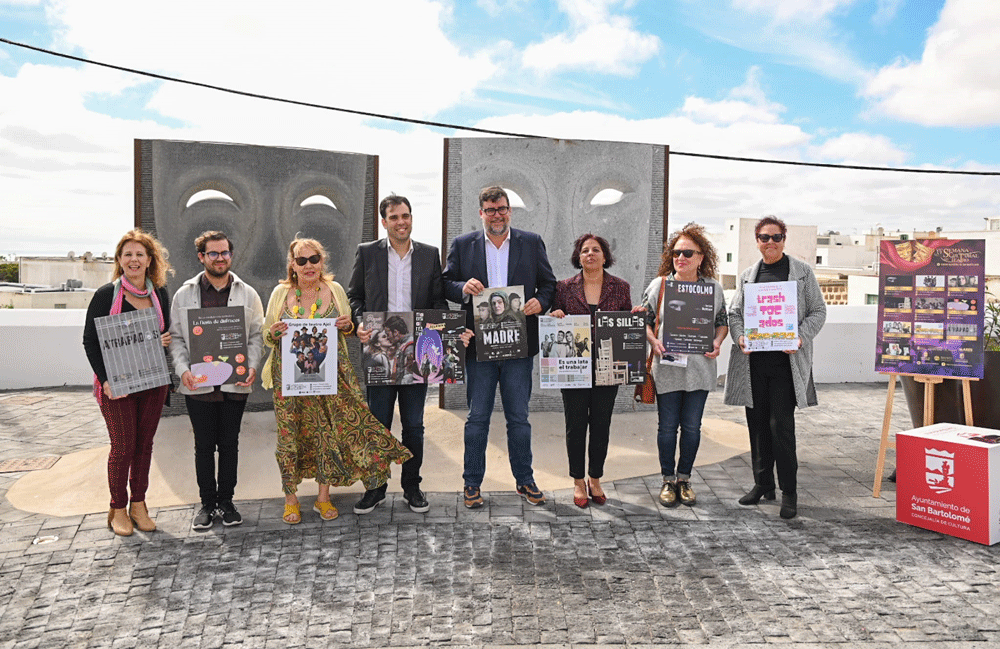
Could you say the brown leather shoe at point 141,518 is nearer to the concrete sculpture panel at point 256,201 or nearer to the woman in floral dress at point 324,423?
the woman in floral dress at point 324,423

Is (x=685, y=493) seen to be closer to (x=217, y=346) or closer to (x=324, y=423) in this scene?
(x=324, y=423)

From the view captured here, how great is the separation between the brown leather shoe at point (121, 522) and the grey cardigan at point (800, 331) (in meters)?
3.88

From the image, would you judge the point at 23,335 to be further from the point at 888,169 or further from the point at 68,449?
the point at 888,169

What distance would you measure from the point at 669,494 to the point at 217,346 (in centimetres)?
305

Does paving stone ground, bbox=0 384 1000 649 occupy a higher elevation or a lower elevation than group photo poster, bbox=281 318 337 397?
lower

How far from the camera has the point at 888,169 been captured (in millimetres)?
13914

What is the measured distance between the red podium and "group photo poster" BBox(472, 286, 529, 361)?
8.43ft

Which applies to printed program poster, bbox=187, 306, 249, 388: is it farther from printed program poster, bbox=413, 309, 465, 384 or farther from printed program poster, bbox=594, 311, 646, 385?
printed program poster, bbox=594, 311, 646, 385

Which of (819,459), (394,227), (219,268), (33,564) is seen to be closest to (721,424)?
(819,459)

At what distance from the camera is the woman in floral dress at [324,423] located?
14.4 ft

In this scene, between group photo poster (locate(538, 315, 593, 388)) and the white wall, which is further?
the white wall

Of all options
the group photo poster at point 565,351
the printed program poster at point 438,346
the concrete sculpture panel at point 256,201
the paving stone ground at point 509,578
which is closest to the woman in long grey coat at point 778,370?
the paving stone ground at point 509,578

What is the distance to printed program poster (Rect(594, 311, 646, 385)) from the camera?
467 cm

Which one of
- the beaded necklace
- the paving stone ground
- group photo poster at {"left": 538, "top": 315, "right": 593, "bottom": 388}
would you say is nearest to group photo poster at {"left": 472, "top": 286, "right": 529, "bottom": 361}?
group photo poster at {"left": 538, "top": 315, "right": 593, "bottom": 388}
